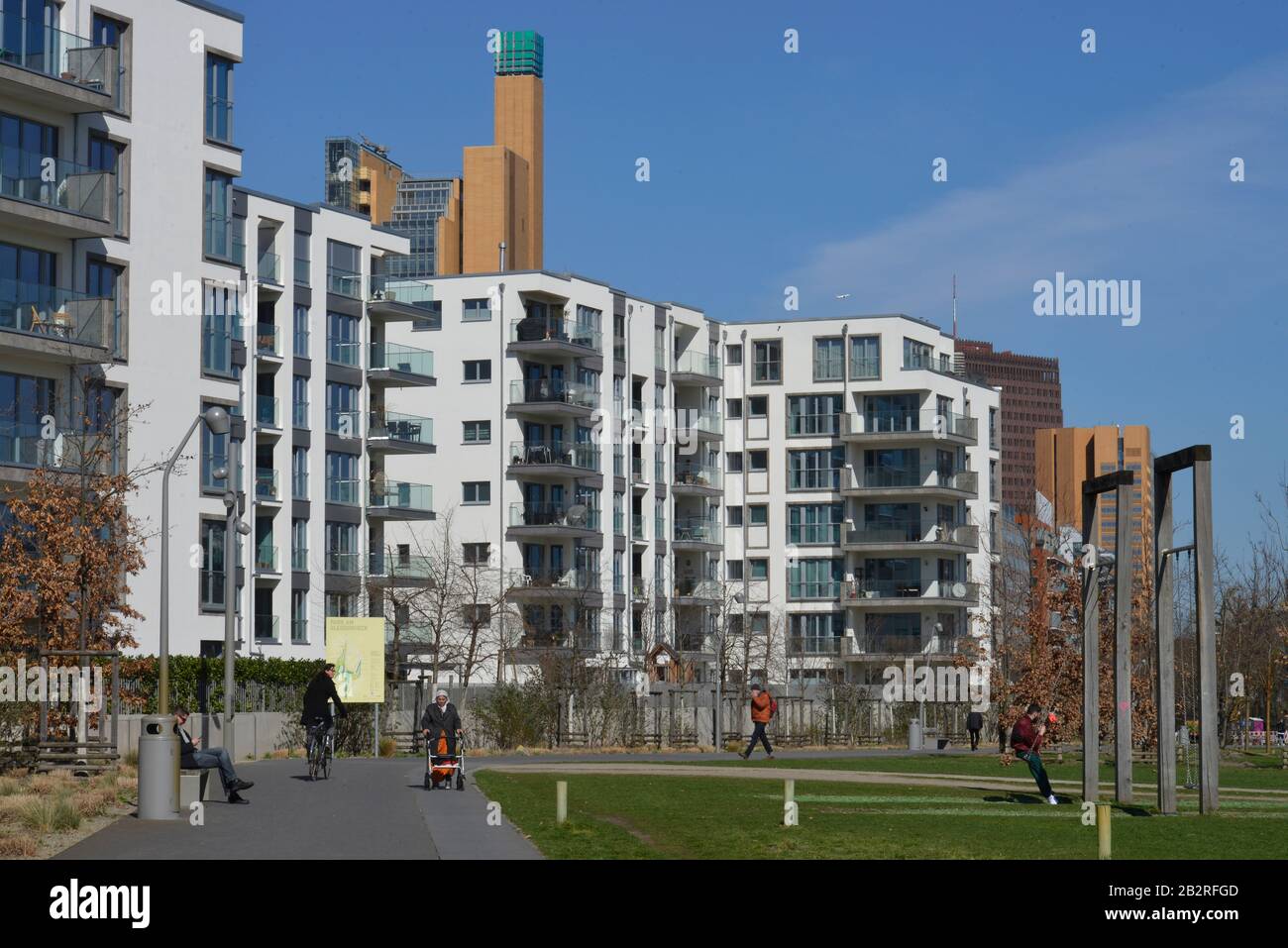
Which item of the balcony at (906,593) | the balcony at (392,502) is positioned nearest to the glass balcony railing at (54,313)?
the balcony at (392,502)

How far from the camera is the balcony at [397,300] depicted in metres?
77.6

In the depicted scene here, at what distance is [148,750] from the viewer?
24.7 metres

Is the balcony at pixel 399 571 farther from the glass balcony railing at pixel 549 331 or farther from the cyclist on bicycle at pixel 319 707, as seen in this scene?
the cyclist on bicycle at pixel 319 707

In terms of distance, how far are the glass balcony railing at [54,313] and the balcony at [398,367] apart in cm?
2715

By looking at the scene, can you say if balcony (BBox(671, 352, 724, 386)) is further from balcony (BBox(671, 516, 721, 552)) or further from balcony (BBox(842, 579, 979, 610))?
balcony (BBox(842, 579, 979, 610))

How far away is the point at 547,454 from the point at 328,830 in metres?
65.9

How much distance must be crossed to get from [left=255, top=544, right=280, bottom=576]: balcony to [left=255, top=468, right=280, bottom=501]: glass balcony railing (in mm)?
1786

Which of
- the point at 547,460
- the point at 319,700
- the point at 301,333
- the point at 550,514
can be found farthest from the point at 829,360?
the point at 319,700
